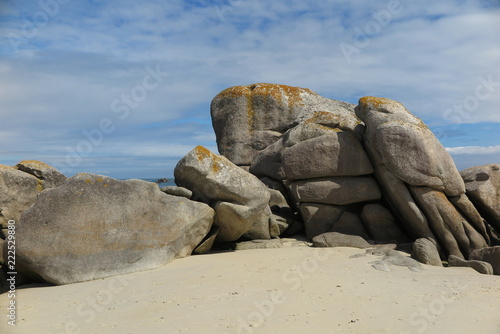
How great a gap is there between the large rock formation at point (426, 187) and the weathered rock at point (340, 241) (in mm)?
1987

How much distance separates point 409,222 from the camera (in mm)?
14891

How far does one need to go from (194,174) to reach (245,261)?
319cm

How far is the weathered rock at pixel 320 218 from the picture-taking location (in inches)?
618

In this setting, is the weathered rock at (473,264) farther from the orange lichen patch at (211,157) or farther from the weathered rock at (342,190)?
the orange lichen patch at (211,157)

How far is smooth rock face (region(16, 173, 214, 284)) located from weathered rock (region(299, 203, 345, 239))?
4.55 meters

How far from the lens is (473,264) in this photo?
12.3m

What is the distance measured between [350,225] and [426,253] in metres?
3.23

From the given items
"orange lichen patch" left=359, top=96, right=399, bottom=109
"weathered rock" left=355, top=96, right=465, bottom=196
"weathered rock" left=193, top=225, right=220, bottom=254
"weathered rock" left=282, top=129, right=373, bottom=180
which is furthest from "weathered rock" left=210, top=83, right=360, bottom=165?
"weathered rock" left=193, top=225, right=220, bottom=254

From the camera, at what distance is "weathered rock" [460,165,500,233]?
14984mm

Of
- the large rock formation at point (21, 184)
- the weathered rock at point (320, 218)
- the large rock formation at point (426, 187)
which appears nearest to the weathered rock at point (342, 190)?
the weathered rock at point (320, 218)

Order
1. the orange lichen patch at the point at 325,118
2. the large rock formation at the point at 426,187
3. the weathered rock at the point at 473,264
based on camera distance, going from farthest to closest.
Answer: the orange lichen patch at the point at 325,118 < the large rock formation at the point at 426,187 < the weathered rock at the point at 473,264

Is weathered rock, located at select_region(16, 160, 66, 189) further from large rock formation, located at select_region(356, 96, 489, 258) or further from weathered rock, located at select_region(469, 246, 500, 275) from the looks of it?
weathered rock, located at select_region(469, 246, 500, 275)

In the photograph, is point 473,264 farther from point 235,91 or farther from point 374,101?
point 235,91

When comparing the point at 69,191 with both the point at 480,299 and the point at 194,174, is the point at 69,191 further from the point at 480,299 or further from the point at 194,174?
the point at 480,299
